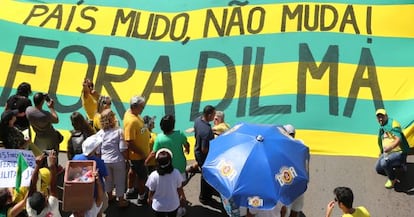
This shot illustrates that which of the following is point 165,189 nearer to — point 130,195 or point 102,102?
point 130,195

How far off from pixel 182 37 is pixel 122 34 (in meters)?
1.06

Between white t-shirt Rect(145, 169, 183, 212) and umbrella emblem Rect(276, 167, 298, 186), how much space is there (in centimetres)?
126

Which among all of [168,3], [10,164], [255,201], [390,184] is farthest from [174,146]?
[168,3]

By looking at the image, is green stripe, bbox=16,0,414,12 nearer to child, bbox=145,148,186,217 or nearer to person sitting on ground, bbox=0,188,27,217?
child, bbox=145,148,186,217

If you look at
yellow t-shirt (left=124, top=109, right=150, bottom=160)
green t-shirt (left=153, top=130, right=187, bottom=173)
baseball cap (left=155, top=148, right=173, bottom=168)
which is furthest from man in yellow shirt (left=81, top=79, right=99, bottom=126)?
baseball cap (left=155, top=148, right=173, bottom=168)

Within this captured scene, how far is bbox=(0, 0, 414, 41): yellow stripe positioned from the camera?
9.32 meters

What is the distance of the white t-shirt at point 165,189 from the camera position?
6230mm

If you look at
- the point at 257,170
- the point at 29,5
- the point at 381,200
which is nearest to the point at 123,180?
the point at 257,170

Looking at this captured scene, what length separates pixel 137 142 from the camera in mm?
7000

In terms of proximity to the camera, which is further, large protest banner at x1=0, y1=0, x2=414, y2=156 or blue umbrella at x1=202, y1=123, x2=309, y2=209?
large protest banner at x1=0, y1=0, x2=414, y2=156

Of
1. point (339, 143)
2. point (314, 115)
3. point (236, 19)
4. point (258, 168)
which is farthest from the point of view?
point (236, 19)

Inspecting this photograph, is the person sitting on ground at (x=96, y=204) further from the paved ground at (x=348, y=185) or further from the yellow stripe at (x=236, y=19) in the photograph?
the yellow stripe at (x=236, y=19)

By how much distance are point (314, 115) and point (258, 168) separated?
335cm

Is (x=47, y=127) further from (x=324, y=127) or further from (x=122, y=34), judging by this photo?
(x=324, y=127)
